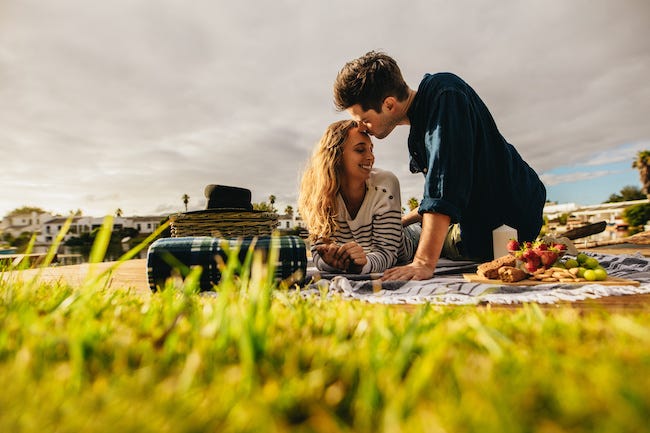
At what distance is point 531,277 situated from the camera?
7.37ft

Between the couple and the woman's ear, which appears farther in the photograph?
the woman's ear

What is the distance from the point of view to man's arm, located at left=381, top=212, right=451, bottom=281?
2.34 m

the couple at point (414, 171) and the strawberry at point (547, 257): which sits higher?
the couple at point (414, 171)

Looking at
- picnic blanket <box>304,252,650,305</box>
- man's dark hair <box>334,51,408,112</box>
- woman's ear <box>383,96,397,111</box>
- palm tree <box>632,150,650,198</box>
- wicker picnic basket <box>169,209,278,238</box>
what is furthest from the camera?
palm tree <box>632,150,650,198</box>

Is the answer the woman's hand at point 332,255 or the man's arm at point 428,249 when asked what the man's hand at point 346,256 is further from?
the man's arm at point 428,249

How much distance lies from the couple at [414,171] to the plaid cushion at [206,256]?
57 centimetres

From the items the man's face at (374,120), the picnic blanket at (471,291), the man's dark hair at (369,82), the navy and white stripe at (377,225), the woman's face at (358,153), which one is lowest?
the picnic blanket at (471,291)

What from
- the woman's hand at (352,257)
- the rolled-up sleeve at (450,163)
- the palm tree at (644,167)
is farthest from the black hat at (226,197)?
the palm tree at (644,167)

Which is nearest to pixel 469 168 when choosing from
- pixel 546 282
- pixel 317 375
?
pixel 546 282

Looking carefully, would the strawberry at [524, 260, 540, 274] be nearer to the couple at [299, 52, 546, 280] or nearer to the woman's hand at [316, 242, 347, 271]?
the couple at [299, 52, 546, 280]

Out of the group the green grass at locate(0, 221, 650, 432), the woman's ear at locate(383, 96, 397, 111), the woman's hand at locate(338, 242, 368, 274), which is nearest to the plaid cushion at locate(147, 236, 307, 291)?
the woman's hand at locate(338, 242, 368, 274)

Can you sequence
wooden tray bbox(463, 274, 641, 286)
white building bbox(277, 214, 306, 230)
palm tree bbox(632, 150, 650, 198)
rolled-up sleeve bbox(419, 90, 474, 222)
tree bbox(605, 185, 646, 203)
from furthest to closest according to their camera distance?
1. tree bbox(605, 185, 646, 203)
2. palm tree bbox(632, 150, 650, 198)
3. white building bbox(277, 214, 306, 230)
4. rolled-up sleeve bbox(419, 90, 474, 222)
5. wooden tray bbox(463, 274, 641, 286)

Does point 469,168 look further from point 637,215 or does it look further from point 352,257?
point 637,215

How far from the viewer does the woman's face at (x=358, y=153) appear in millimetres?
3303
